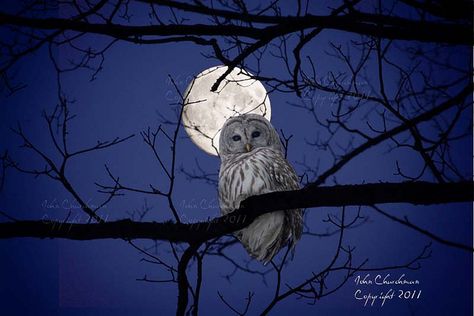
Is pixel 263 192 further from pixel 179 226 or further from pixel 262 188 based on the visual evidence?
pixel 179 226

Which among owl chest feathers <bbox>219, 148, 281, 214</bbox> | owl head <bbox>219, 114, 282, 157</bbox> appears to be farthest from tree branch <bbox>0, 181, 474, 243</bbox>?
owl head <bbox>219, 114, 282, 157</bbox>

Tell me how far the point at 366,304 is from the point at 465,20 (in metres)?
1.58

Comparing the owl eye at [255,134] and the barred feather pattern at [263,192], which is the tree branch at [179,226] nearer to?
the barred feather pattern at [263,192]

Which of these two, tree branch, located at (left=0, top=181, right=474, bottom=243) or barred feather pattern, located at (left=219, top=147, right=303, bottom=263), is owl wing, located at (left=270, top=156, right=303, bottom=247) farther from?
tree branch, located at (left=0, top=181, right=474, bottom=243)

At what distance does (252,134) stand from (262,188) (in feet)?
1.57

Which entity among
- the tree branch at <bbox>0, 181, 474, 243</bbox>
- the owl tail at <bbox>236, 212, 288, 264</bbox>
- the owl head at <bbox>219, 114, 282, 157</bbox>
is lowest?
the tree branch at <bbox>0, 181, 474, 243</bbox>

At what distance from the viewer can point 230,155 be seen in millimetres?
2848

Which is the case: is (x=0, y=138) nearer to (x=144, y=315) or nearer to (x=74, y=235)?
(x=74, y=235)

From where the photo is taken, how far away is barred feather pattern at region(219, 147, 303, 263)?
96.8 inches

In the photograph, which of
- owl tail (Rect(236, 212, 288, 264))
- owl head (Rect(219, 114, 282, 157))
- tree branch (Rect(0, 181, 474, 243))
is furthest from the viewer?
owl head (Rect(219, 114, 282, 157))

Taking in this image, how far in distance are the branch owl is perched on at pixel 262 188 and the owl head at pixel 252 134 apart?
0.01 metres

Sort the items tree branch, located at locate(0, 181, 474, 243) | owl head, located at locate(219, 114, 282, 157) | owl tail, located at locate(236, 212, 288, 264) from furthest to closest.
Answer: owl head, located at locate(219, 114, 282, 157) < owl tail, located at locate(236, 212, 288, 264) < tree branch, located at locate(0, 181, 474, 243)

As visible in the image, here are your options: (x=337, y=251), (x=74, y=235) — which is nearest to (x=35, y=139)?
(x=74, y=235)

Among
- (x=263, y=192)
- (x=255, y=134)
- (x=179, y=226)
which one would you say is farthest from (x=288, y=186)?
(x=179, y=226)
